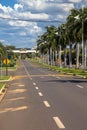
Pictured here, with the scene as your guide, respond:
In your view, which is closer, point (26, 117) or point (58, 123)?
point (58, 123)

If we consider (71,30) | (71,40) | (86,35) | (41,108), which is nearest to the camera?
(41,108)

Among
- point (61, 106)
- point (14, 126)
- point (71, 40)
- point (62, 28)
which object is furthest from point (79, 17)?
point (14, 126)

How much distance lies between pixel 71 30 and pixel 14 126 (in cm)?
7771

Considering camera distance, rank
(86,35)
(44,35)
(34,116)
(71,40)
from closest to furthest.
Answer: (34,116), (86,35), (71,40), (44,35)

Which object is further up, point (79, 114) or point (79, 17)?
point (79, 17)

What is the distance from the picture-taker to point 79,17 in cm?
8712

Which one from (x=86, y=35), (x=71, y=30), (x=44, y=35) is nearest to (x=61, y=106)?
(x=86, y=35)

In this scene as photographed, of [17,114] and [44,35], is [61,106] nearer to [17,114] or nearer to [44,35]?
[17,114]

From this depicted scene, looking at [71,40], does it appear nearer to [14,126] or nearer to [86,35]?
[86,35]

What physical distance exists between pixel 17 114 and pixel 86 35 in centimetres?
6844

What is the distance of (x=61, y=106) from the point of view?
18.9m

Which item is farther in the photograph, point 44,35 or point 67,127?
point 44,35

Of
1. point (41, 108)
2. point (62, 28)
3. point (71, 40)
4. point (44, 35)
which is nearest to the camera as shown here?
point (41, 108)

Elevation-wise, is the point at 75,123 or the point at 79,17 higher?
the point at 79,17
